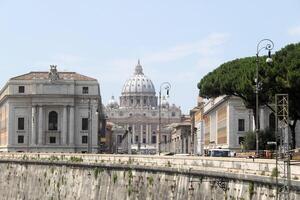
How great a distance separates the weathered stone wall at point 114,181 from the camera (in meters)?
34.4

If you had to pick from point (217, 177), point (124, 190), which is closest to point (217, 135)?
point (124, 190)

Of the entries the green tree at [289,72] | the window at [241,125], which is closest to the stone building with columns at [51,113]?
the window at [241,125]

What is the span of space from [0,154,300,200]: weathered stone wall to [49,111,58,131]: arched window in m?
45.3

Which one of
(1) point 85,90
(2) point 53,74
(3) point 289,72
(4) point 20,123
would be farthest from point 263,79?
(4) point 20,123

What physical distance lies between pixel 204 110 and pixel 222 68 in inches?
2633

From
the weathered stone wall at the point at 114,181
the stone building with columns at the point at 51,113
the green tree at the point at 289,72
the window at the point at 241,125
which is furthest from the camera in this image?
the stone building with columns at the point at 51,113

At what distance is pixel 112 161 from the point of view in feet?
182

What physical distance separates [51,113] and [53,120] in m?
1.01

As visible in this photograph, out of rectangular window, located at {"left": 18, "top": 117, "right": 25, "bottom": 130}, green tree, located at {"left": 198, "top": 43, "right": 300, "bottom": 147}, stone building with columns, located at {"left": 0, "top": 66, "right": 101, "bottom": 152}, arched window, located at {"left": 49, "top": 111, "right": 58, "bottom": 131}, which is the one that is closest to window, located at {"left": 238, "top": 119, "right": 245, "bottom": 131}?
green tree, located at {"left": 198, "top": 43, "right": 300, "bottom": 147}

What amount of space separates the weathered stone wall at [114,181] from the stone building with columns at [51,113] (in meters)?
43.6

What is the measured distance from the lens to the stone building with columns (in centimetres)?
12012

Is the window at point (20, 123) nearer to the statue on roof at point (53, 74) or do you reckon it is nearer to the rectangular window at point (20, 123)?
the rectangular window at point (20, 123)

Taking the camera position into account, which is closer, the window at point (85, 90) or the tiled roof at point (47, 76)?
the window at point (85, 90)

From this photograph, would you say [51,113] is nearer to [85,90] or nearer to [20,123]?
[20,123]
